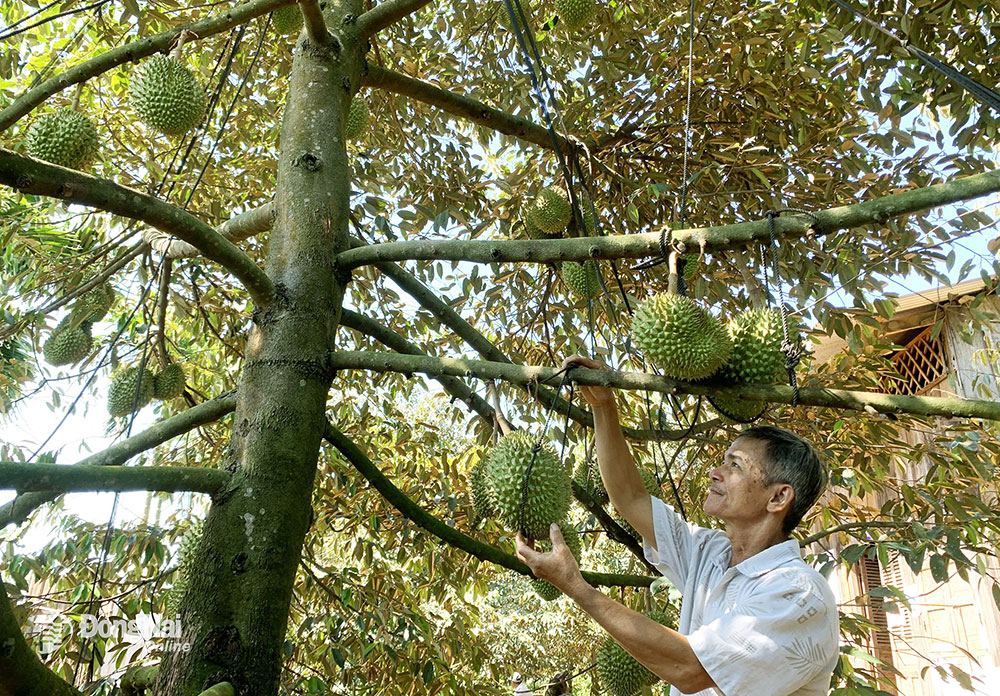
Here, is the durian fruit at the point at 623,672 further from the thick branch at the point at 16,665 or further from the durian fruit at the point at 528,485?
the thick branch at the point at 16,665

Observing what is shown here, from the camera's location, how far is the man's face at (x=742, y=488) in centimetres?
191

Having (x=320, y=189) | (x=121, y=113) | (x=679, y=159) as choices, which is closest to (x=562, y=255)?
(x=320, y=189)

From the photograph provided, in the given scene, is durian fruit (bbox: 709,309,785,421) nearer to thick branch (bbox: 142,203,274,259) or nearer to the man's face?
the man's face

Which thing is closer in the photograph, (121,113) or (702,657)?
(702,657)

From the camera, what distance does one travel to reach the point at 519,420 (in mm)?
3568

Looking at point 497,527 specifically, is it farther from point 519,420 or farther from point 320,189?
point 320,189

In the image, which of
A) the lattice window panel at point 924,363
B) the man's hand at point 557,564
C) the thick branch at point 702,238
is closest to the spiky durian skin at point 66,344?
the thick branch at point 702,238

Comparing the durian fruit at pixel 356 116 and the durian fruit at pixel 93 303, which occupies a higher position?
→ the durian fruit at pixel 356 116

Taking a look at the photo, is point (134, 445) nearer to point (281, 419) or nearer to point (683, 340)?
point (281, 419)

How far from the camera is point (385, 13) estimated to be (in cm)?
235

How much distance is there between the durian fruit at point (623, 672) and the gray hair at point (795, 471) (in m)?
0.60

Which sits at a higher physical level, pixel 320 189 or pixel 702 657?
pixel 320 189

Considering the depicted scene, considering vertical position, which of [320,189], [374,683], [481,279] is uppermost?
[481,279]

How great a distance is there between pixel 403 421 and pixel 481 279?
0.89 meters
